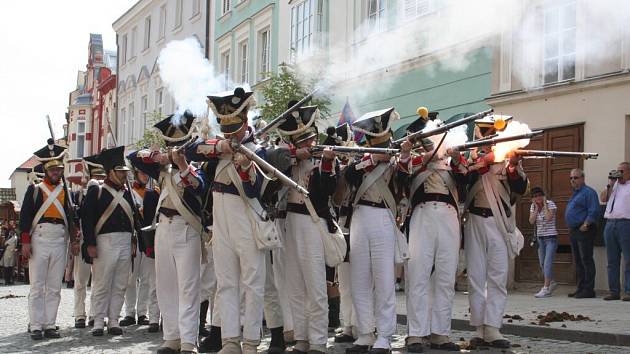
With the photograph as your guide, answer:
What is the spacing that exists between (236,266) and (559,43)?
293 inches

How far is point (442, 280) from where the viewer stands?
8594 mm

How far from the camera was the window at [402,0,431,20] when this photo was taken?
44.4 feet

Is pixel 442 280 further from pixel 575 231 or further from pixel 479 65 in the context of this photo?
pixel 479 65

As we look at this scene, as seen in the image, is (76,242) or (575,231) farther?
(575,231)

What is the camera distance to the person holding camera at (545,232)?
1420 centimetres

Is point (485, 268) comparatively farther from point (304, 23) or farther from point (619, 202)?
point (304, 23)

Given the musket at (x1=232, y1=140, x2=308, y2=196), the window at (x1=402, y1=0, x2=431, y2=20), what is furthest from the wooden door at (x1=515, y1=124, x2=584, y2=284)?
the musket at (x1=232, y1=140, x2=308, y2=196)

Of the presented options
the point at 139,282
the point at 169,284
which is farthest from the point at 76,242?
the point at 169,284

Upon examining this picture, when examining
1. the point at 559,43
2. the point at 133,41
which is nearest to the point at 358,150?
the point at 559,43

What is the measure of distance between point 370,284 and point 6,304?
32.7 ft

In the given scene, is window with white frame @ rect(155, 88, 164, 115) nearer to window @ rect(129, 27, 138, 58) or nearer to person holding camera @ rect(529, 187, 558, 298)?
window @ rect(129, 27, 138, 58)

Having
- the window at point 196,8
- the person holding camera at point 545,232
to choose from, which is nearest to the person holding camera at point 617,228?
the person holding camera at point 545,232

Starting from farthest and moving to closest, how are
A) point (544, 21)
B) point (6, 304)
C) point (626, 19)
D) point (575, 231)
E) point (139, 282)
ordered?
point (6, 304) → point (575, 231) → point (544, 21) → point (139, 282) → point (626, 19)

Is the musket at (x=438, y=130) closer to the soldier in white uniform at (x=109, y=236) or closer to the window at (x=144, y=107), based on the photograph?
the soldier in white uniform at (x=109, y=236)
